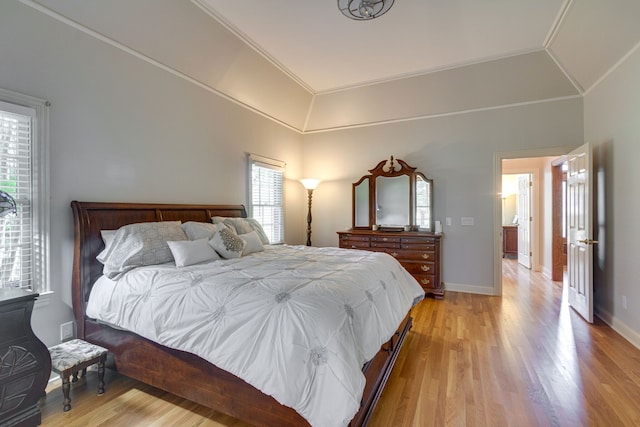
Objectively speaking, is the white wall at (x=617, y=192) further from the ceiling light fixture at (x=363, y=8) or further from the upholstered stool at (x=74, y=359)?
the upholstered stool at (x=74, y=359)

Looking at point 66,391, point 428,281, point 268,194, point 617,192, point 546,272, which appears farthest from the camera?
point 546,272

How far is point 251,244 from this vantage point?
3.14m

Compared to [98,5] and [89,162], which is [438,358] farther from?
[98,5]

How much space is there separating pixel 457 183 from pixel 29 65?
4933 millimetres

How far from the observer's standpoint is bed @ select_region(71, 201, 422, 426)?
1.59 metres

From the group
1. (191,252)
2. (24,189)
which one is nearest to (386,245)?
(191,252)

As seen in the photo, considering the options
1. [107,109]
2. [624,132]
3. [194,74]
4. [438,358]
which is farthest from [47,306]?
[624,132]

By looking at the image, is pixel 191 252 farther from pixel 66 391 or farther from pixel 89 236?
pixel 66 391

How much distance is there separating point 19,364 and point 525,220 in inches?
314

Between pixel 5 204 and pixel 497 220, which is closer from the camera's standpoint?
pixel 5 204

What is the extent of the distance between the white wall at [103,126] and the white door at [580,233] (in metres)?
4.31

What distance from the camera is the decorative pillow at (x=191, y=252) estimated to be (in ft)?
7.81

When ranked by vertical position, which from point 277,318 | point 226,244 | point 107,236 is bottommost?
point 277,318

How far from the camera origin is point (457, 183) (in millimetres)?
4562
